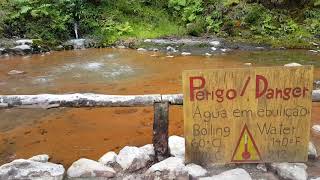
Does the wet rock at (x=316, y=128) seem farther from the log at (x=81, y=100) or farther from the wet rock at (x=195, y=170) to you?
the log at (x=81, y=100)

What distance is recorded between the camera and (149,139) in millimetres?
4816

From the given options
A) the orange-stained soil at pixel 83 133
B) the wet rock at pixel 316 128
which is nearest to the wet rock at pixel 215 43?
the orange-stained soil at pixel 83 133

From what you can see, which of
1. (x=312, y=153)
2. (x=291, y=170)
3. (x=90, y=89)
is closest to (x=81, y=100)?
(x=291, y=170)

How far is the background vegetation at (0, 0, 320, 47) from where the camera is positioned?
465 inches

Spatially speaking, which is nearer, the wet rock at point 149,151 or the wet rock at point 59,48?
the wet rock at point 149,151

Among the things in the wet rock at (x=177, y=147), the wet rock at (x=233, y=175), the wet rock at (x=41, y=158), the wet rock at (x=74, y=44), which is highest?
the wet rock at (x=74, y=44)

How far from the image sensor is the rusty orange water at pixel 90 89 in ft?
15.5

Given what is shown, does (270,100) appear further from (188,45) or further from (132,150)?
(188,45)

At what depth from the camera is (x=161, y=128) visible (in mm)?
3816

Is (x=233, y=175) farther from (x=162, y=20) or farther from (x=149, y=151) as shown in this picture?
(x=162, y=20)

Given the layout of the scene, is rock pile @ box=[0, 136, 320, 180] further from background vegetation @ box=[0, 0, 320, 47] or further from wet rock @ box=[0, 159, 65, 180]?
background vegetation @ box=[0, 0, 320, 47]

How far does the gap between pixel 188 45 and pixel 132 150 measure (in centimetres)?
758

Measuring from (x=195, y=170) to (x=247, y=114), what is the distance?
687 millimetres

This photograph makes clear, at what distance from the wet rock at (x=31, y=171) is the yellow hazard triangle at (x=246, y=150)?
1.62 m
